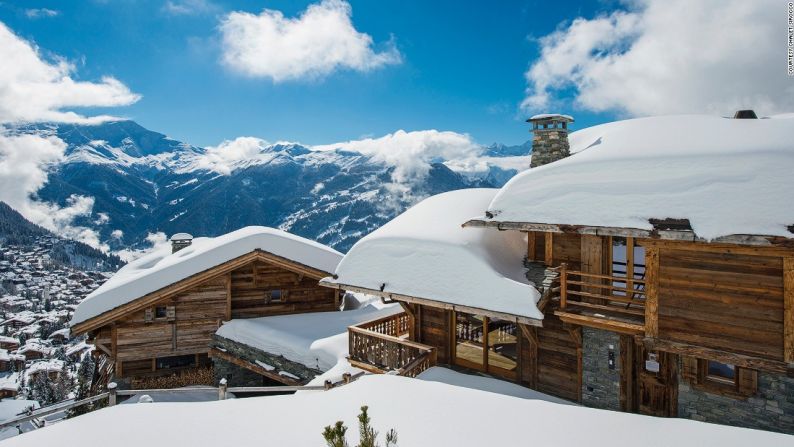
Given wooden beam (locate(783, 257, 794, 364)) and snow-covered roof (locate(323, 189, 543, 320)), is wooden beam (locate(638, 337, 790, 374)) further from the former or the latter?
snow-covered roof (locate(323, 189, 543, 320))

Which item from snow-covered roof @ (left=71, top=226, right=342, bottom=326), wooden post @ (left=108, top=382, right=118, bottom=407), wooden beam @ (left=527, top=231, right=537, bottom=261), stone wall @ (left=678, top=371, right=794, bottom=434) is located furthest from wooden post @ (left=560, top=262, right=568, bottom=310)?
snow-covered roof @ (left=71, top=226, right=342, bottom=326)

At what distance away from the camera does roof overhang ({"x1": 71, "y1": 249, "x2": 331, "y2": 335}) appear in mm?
18281

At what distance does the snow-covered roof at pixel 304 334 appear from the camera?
16016 millimetres

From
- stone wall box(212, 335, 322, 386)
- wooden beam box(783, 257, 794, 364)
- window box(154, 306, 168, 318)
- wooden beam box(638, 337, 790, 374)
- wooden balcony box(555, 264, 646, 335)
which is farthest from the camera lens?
window box(154, 306, 168, 318)

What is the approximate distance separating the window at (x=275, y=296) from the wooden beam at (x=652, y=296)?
1572 centimetres

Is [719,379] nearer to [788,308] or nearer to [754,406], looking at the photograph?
[754,406]

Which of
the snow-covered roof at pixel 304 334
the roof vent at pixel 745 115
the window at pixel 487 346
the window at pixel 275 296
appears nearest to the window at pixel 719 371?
the window at pixel 487 346

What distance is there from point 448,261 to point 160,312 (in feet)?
46.3

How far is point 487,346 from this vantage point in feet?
44.2

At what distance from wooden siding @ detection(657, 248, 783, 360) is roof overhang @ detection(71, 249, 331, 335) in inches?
560

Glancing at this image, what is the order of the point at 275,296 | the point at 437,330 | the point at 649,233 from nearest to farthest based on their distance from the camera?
the point at 649,233 < the point at 437,330 < the point at 275,296

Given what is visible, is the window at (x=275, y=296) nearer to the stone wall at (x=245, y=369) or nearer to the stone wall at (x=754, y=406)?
the stone wall at (x=245, y=369)

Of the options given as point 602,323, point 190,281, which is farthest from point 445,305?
point 190,281

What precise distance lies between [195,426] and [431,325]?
8135 mm
